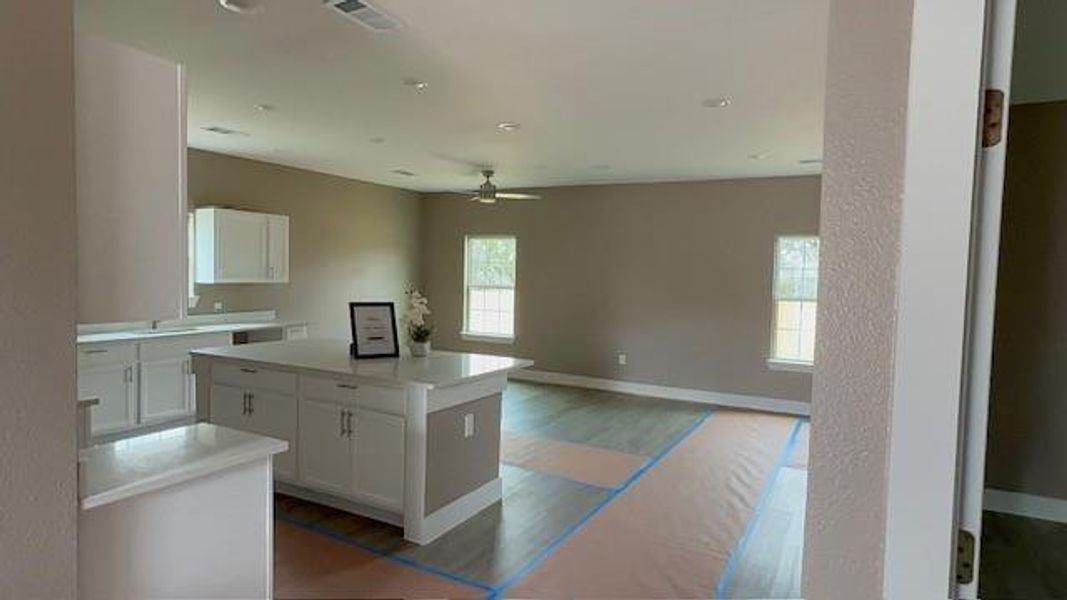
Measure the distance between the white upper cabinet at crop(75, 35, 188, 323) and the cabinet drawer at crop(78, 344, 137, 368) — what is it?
3.90m

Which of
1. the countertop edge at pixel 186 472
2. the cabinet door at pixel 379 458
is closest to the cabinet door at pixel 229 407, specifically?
the cabinet door at pixel 379 458

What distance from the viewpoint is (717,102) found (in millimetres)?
3645

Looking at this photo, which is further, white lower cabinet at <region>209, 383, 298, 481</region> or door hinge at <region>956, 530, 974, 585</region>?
white lower cabinet at <region>209, 383, 298, 481</region>

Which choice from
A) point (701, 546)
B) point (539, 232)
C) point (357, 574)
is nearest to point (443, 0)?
point (357, 574)

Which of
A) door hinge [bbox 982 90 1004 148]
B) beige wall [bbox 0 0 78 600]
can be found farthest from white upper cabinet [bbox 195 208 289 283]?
door hinge [bbox 982 90 1004 148]

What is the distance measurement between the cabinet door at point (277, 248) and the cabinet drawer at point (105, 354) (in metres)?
1.55

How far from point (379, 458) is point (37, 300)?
222cm

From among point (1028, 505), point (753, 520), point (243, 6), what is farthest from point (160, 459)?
point (1028, 505)

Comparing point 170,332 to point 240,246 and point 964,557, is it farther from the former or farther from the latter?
point 964,557

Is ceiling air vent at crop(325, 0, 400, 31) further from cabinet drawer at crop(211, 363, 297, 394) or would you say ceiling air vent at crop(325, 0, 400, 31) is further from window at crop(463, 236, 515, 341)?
window at crop(463, 236, 515, 341)

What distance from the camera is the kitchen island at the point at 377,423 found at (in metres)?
3.13

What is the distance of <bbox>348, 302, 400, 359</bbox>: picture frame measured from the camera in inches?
146

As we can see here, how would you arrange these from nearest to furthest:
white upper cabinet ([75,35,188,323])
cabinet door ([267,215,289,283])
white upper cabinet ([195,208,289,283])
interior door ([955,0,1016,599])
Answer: interior door ([955,0,1016,599]), white upper cabinet ([75,35,188,323]), white upper cabinet ([195,208,289,283]), cabinet door ([267,215,289,283])

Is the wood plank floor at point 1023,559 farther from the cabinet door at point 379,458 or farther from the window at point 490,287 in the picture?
the window at point 490,287
